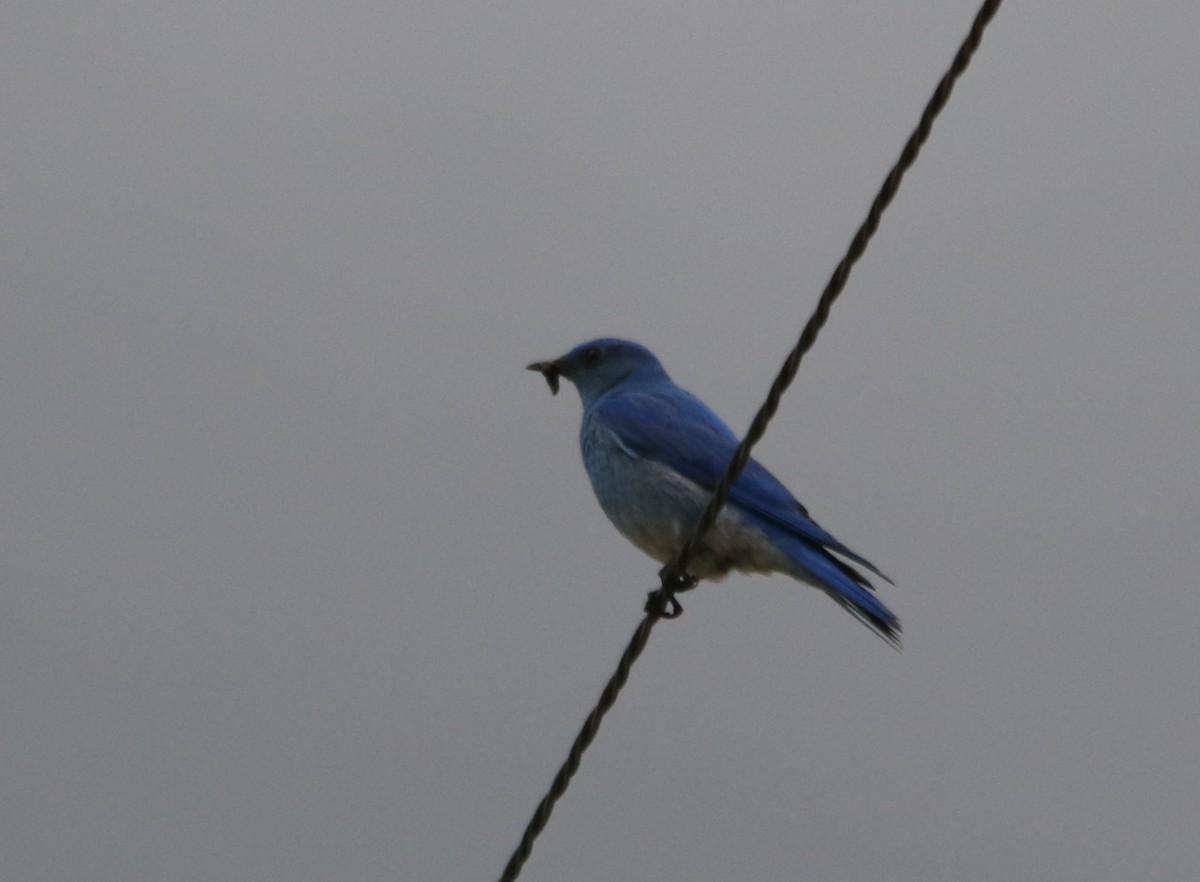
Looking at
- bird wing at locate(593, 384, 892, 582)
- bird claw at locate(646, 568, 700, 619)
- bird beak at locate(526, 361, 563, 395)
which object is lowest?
bird claw at locate(646, 568, 700, 619)

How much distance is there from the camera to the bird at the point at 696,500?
21.7ft

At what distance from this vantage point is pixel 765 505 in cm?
691

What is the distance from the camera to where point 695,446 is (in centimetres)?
732

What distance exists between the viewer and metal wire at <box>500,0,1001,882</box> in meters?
3.70

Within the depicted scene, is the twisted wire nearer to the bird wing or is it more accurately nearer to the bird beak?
the bird wing

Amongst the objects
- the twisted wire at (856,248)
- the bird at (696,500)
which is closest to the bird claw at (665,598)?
the bird at (696,500)

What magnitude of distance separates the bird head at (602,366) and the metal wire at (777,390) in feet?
11.7

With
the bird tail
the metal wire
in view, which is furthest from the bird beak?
the metal wire

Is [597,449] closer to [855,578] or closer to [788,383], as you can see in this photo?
[855,578]

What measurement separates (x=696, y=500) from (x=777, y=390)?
2747mm

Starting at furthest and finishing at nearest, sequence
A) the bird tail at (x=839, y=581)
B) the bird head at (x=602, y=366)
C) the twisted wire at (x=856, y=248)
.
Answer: the bird head at (x=602, y=366) → the bird tail at (x=839, y=581) → the twisted wire at (x=856, y=248)

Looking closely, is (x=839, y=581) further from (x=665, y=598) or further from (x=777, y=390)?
(x=777, y=390)

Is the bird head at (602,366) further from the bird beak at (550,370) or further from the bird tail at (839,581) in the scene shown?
the bird tail at (839,581)

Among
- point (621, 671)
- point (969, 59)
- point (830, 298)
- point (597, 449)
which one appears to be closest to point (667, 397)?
point (597, 449)
